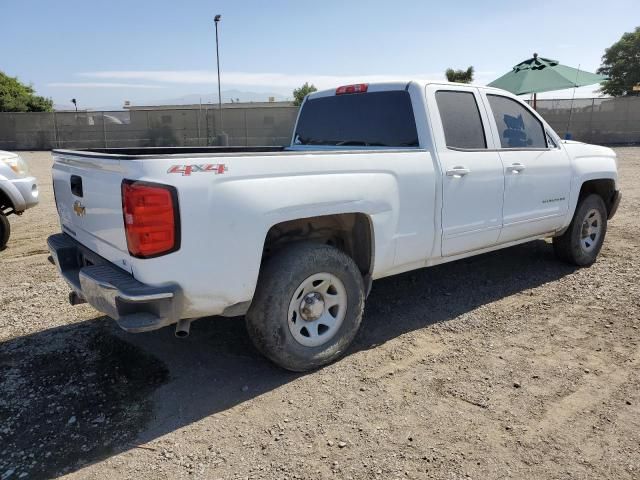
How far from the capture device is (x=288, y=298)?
3.34m

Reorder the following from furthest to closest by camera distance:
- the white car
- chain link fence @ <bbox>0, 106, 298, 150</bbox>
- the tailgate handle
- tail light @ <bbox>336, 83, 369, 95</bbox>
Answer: chain link fence @ <bbox>0, 106, 298, 150</bbox>, the white car, tail light @ <bbox>336, 83, 369, 95</bbox>, the tailgate handle

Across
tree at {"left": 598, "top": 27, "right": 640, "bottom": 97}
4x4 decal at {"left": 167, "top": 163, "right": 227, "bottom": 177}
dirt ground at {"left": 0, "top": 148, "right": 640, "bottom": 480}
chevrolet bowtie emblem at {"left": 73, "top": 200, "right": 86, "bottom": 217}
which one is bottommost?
dirt ground at {"left": 0, "top": 148, "right": 640, "bottom": 480}

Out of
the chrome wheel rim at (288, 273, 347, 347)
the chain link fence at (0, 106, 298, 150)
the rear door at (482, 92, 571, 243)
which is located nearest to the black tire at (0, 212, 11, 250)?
the chrome wheel rim at (288, 273, 347, 347)

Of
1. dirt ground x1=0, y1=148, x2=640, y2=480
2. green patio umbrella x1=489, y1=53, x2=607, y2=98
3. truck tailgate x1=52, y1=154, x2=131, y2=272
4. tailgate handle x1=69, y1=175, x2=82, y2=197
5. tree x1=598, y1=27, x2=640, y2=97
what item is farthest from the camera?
tree x1=598, y1=27, x2=640, y2=97

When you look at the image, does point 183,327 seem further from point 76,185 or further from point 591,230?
point 591,230

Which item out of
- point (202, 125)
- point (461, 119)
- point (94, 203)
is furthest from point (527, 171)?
point (202, 125)

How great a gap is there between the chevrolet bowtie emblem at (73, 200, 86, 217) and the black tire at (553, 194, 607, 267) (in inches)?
190

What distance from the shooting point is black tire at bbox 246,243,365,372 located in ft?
10.8

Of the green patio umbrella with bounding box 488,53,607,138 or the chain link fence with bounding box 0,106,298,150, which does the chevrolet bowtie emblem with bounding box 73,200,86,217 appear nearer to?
the green patio umbrella with bounding box 488,53,607,138

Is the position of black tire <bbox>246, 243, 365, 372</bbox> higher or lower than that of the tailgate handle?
lower

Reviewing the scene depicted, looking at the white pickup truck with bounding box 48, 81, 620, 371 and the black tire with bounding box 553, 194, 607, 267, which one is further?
the black tire with bounding box 553, 194, 607, 267

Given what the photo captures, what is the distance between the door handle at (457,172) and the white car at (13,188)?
17.7 ft

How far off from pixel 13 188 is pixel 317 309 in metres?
5.01

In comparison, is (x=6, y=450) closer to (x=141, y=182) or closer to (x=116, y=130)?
(x=141, y=182)
